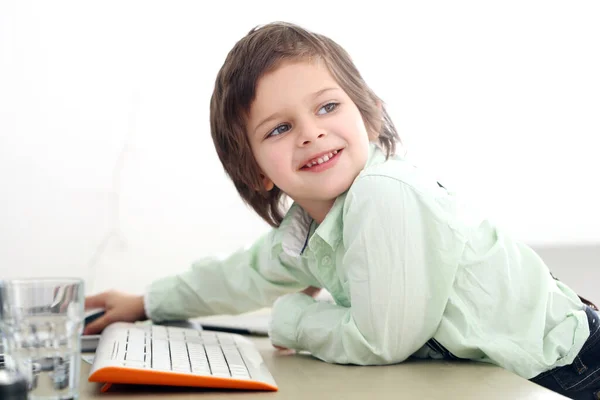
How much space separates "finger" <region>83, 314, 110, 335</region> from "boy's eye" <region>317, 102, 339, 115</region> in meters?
0.56

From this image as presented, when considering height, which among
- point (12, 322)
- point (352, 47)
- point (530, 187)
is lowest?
point (530, 187)

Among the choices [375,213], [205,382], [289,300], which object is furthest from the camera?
[289,300]

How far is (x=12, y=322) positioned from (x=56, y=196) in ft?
5.15

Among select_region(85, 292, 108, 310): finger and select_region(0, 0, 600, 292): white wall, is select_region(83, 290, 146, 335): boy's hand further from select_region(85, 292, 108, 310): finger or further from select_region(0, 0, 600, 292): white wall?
select_region(0, 0, 600, 292): white wall

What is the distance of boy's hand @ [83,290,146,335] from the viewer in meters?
1.26

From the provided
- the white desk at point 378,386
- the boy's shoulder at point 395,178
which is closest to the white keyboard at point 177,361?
the white desk at point 378,386

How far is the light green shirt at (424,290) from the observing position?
0.82m

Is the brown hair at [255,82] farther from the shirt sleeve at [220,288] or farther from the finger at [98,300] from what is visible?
the finger at [98,300]

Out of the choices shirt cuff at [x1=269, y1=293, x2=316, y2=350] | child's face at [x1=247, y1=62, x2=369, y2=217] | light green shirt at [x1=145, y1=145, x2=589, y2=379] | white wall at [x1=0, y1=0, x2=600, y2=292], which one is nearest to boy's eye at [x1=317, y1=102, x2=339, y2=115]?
child's face at [x1=247, y1=62, x2=369, y2=217]

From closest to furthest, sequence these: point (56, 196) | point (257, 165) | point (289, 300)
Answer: point (289, 300)
point (257, 165)
point (56, 196)

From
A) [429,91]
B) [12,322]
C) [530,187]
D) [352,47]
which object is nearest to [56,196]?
[352,47]

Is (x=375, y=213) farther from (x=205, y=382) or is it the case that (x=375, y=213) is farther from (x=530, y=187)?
(x=530, y=187)

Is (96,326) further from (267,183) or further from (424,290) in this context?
(424,290)

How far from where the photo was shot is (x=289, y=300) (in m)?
1.03
